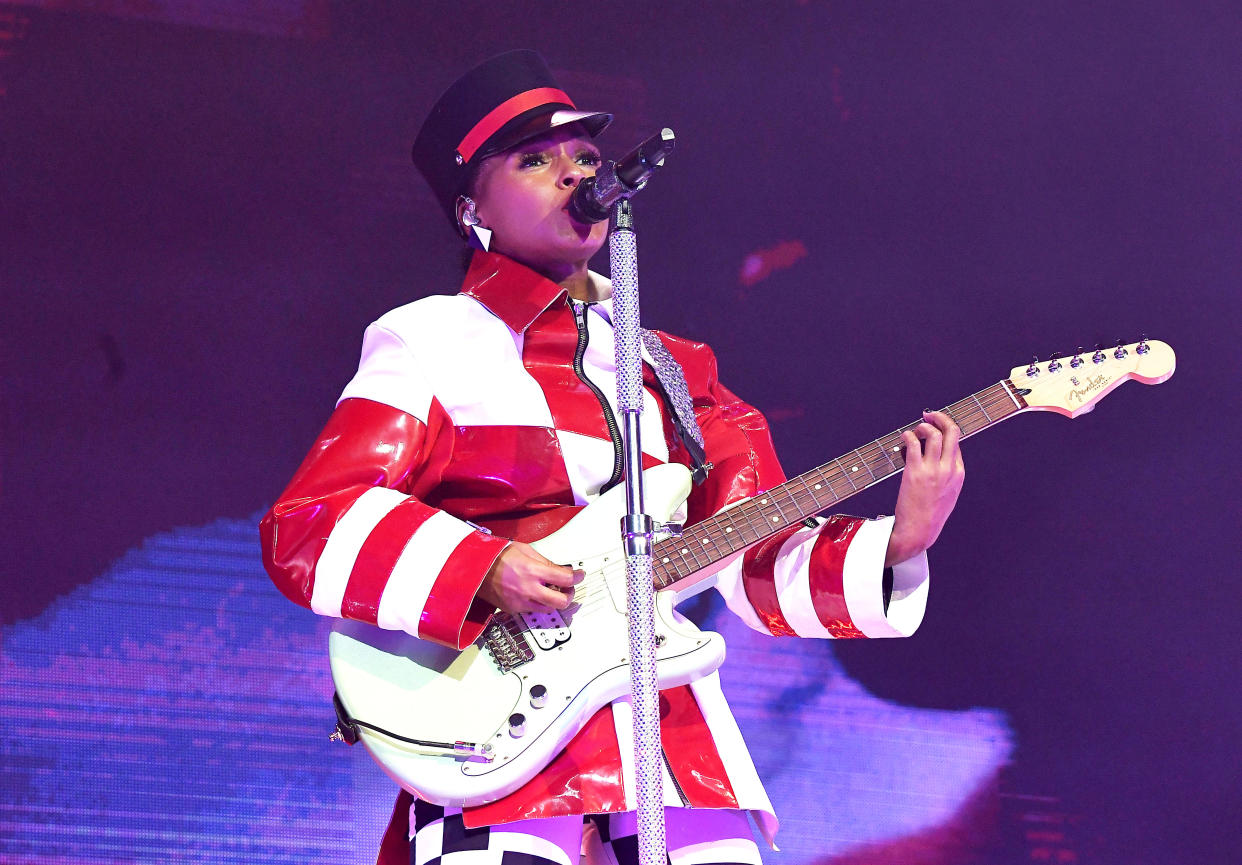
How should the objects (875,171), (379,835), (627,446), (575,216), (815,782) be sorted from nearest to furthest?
(627,446) → (575,216) → (379,835) → (815,782) → (875,171)

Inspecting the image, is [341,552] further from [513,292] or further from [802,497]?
[802,497]

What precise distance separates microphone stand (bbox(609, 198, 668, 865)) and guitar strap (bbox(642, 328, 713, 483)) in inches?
23.3

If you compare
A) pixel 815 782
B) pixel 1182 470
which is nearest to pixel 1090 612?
pixel 1182 470

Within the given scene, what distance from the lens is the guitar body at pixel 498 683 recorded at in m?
1.64

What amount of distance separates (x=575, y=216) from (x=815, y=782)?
179 cm

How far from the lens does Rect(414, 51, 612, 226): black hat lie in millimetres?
2174

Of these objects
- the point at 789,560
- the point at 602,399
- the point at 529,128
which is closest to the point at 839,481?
the point at 789,560

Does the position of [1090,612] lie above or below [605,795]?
above

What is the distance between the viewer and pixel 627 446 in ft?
4.85

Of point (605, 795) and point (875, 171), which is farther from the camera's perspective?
point (875, 171)

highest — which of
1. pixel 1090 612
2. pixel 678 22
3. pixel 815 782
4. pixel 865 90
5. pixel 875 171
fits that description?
pixel 678 22

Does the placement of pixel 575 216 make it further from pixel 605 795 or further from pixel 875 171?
pixel 875 171

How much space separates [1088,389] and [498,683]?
1.18m

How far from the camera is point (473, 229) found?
2260 millimetres
